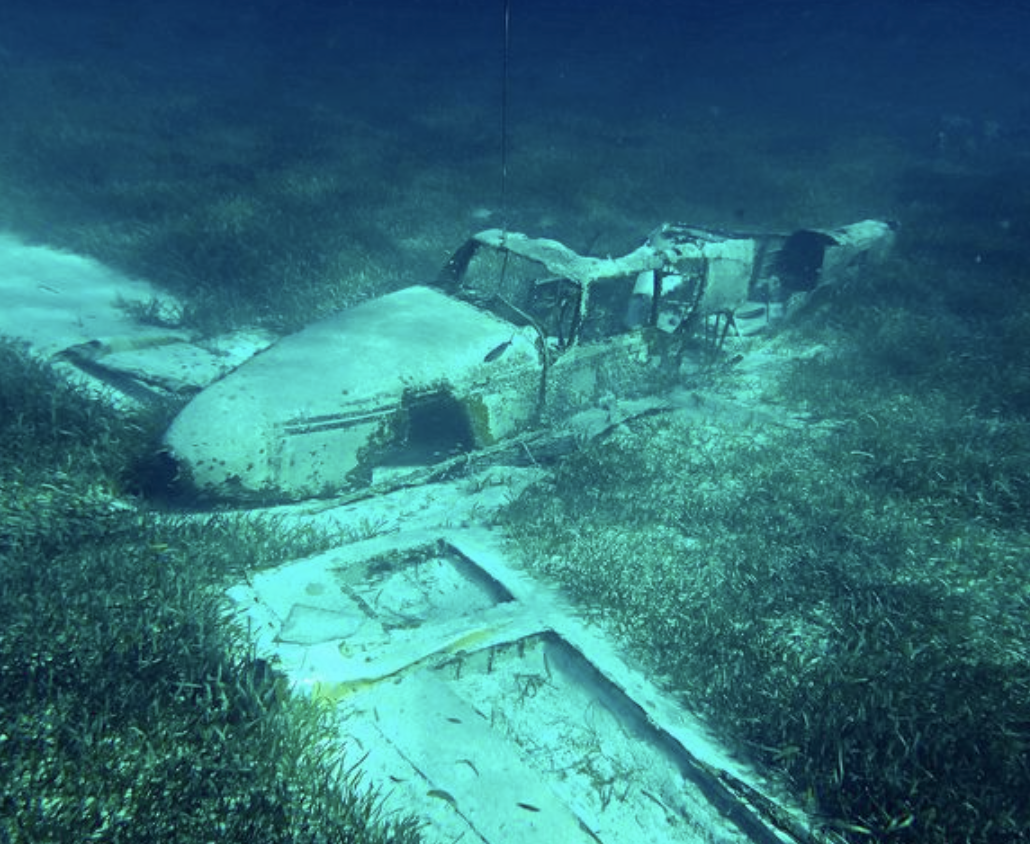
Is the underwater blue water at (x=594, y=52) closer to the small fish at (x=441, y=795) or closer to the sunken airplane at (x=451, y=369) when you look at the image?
the sunken airplane at (x=451, y=369)

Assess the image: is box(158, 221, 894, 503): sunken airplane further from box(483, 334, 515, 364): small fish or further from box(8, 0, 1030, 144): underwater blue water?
box(8, 0, 1030, 144): underwater blue water

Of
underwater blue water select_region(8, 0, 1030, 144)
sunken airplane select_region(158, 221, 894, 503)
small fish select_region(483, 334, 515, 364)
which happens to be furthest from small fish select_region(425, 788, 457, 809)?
underwater blue water select_region(8, 0, 1030, 144)

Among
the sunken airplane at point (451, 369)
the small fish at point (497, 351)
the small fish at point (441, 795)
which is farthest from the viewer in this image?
the small fish at point (497, 351)

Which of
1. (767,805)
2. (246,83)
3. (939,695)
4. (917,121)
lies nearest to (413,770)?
(767,805)

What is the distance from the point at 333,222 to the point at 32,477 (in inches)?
303

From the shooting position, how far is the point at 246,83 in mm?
22953

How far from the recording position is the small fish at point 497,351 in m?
5.76

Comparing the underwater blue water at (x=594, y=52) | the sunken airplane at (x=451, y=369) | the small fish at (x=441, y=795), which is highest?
the underwater blue water at (x=594, y=52)

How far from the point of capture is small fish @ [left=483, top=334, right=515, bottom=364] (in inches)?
227

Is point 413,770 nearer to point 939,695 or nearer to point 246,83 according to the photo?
point 939,695

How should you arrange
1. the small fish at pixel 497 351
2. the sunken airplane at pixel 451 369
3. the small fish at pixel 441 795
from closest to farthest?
the small fish at pixel 441 795 < the sunken airplane at pixel 451 369 < the small fish at pixel 497 351

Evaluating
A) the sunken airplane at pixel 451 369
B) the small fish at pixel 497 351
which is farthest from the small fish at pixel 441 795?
the small fish at pixel 497 351

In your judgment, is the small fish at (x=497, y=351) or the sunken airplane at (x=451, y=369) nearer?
the sunken airplane at (x=451, y=369)

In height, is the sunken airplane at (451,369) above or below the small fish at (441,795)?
above
